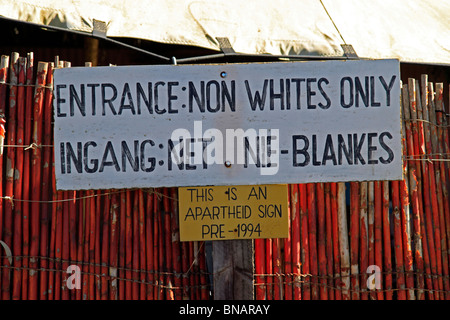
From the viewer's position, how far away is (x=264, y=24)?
600 centimetres

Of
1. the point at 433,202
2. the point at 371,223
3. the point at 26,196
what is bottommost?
the point at 371,223

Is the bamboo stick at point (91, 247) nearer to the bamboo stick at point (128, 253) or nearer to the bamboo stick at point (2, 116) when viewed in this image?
the bamboo stick at point (128, 253)

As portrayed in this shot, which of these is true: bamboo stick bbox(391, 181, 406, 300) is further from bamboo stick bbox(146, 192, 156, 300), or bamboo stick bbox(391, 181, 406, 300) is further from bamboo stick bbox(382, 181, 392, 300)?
bamboo stick bbox(146, 192, 156, 300)

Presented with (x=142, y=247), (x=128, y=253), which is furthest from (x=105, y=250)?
(x=142, y=247)

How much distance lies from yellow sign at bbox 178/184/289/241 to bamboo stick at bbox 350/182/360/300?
2.11ft

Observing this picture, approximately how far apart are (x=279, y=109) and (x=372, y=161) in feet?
2.33

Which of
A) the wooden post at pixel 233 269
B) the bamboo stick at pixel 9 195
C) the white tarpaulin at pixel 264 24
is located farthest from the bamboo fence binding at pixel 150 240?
the white tarpaulin at pixel 264 24

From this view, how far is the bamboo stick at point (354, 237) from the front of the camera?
479 centimetres

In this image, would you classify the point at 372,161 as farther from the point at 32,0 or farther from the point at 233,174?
the point at 32,0

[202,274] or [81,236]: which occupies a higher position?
[81,236]

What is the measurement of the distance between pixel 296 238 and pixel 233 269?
0.57 m

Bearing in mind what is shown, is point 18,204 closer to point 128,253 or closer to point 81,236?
point 81,236

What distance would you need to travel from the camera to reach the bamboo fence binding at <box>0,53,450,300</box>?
468 centimetres

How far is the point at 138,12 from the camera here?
19.1ft
